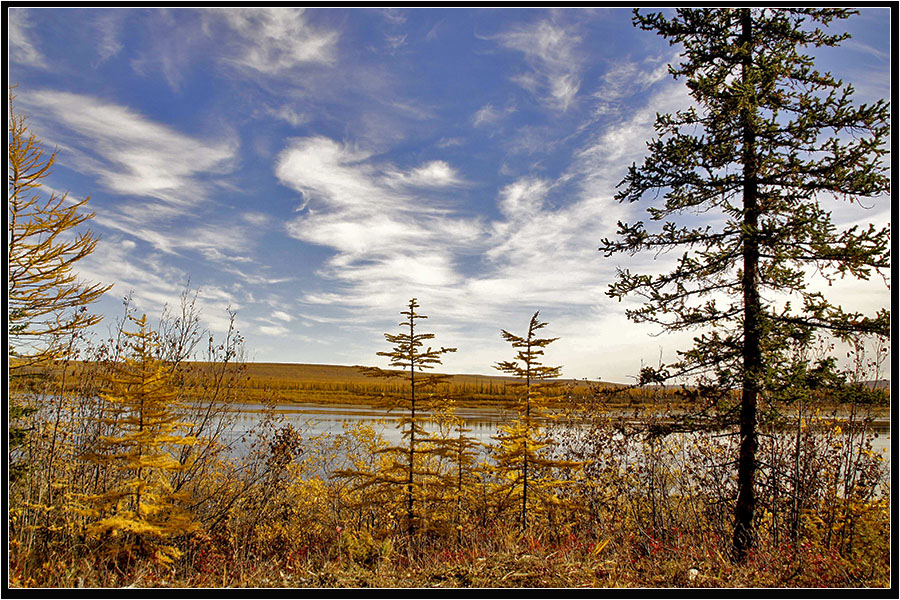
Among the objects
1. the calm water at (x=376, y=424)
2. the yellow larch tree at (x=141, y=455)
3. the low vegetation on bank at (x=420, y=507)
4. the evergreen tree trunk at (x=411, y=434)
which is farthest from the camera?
the calm water at (x=376, y=424)

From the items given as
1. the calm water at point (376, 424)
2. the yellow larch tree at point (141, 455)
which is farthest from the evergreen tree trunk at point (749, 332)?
the yellow larch tree at point (141, 455)

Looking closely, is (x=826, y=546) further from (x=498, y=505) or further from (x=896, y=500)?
(x=498, y=505)

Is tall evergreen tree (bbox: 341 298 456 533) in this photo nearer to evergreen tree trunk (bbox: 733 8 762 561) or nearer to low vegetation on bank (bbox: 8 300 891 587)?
low vegetation on bank (bbox: 8 300 891 587)

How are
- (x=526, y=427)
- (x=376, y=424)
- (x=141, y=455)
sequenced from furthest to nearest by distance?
(x=376, y=424) → (x=526, y=427) → (x=141, y=455)

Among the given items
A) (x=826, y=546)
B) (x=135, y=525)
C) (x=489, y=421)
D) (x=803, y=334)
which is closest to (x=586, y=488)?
(x=826, y=546)

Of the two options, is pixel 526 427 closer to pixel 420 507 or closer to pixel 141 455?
pixel 420 507

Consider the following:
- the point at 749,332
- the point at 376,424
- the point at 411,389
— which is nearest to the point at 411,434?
the point at 411,389

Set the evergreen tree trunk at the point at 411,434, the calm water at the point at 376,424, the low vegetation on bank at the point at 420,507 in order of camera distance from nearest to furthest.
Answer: the low vegetation on bank at the point at 420,507, the evergreen tree trunk at the point at 411,434, the calm water at the point at 376,424

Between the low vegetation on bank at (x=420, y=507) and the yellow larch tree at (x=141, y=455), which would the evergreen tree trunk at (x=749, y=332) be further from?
the yellow larch tree at (x=141, y=455)

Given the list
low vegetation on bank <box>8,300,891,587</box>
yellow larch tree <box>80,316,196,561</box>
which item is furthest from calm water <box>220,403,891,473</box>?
yellow larch tree <box>80,316,196,561</box>

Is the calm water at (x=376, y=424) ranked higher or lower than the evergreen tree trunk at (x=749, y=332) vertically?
lower

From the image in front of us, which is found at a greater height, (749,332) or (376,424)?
(749,332)

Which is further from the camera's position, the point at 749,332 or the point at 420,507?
the point at 420,507

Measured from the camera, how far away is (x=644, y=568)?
5.11 meters
